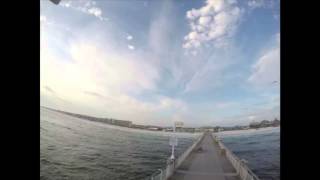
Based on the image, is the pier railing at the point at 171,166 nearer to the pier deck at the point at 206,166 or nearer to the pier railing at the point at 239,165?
the pier deck at the point at 206,166

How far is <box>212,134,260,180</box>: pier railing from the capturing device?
13.6ft

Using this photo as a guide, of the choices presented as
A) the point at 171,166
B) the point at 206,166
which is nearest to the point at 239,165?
the point at 206,166

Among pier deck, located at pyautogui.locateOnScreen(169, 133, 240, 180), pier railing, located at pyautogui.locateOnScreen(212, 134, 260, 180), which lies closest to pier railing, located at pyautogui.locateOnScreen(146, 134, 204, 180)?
pier deck, located at pyautogui.locateOnScreen(169, 133, 240, 180)

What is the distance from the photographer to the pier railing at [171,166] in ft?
15.0

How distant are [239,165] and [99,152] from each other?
1750 millimetres

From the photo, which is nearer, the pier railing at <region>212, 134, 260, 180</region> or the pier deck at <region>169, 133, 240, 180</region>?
the pier railing at <region>212, 134, 260, 180</region>

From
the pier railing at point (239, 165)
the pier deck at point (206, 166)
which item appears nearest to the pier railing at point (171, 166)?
the pier deck at point (206, 166)

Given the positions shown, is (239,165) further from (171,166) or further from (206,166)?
(171,166)

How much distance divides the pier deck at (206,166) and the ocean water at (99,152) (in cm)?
42

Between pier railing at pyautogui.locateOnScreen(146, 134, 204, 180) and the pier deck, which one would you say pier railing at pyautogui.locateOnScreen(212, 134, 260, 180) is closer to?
the pier deck

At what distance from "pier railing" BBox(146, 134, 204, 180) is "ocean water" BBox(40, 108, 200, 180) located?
0.06m
